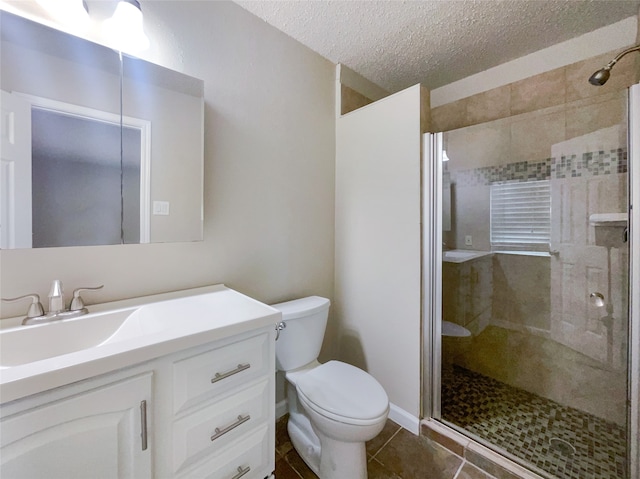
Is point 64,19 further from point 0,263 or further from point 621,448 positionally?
point 621,448

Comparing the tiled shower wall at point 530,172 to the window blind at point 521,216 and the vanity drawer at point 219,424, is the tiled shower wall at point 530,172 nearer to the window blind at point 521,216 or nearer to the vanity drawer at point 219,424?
the window blind at point 521,216

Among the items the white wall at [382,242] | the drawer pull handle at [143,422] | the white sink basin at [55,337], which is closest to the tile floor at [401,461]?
the white wall at [382,242]

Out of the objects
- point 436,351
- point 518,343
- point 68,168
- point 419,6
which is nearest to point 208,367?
point 68,168

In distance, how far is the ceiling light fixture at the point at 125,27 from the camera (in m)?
0.98

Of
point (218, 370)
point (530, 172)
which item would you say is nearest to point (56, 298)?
point (218, 370)

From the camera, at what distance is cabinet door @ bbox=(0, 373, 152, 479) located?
0.56 meters

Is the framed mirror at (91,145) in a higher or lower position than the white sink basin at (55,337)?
higher

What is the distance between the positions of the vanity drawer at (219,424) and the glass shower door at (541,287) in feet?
3.48

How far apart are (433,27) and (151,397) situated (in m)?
2.10

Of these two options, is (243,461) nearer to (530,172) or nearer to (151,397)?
(151,397)

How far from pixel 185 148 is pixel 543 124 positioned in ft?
6.63

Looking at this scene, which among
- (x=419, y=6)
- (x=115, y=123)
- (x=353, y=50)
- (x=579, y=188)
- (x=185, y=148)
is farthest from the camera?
(x=353, y=50)

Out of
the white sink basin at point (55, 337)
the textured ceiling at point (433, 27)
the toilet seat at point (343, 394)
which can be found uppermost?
the textured ceiling at point (433, 27)

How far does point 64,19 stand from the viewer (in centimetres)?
92
